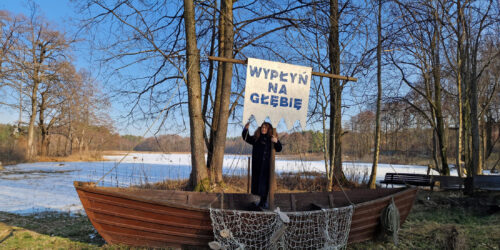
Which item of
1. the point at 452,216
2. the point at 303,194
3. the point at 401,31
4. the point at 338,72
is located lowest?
the point at 452,216

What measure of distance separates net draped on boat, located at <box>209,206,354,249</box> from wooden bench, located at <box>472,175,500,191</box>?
6.15 metres

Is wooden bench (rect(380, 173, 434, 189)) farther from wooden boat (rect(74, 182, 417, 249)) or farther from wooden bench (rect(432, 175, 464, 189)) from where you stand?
wooden boat (rect(74, 182, 417, 249))

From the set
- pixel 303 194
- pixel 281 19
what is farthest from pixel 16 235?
pixel 281 19

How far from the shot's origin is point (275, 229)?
411 centimetres

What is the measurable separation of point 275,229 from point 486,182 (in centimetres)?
744

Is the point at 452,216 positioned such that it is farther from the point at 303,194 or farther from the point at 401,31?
the point at 401,31

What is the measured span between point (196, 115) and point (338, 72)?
4.88 metres

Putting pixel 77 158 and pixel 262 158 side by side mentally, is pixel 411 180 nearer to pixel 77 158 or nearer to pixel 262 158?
pixel 262 158

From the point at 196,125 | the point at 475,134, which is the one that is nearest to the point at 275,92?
the point at 196,125

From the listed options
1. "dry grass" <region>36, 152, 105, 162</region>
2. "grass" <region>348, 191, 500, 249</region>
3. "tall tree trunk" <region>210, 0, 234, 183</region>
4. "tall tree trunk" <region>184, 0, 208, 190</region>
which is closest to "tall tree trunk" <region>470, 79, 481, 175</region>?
"grass" <region>348, 191, 500, 249</region>

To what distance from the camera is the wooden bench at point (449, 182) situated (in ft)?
30.6

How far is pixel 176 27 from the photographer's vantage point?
9055 mm

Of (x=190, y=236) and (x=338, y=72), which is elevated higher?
(x=338, y=72)

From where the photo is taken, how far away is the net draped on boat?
407 centimetres
